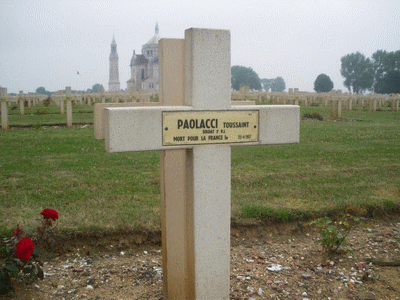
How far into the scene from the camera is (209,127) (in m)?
2.78

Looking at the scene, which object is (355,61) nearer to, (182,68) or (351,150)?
(351,150)

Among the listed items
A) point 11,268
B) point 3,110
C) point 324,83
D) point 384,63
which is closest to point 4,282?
point 11,268

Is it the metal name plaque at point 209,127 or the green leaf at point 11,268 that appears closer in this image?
the metal name plaque at point 209,127

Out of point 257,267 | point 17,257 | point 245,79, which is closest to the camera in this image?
point 17,257

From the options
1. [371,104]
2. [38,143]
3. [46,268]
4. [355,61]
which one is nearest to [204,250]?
[46,268]

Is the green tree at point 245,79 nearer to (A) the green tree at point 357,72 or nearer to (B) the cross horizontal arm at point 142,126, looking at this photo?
(A) the green tree at point 357,72

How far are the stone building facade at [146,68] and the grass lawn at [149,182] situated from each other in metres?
104

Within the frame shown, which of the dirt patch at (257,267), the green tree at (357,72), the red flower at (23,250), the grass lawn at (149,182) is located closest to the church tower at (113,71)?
the green tree at (357,72)

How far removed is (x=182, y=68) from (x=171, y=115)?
487 millimetres

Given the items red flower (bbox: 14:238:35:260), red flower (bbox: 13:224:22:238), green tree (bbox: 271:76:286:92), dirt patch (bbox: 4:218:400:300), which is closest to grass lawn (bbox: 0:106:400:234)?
dirt patch (bbox: 4:218:400:300)

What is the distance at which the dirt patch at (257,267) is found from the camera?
11.1 feet

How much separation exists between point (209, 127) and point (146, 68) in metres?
120

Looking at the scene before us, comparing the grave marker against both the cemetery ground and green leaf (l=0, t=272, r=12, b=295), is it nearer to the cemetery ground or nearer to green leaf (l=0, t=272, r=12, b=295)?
the cemetery ground

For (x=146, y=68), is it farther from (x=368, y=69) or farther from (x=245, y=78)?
(x=368, y=69)
